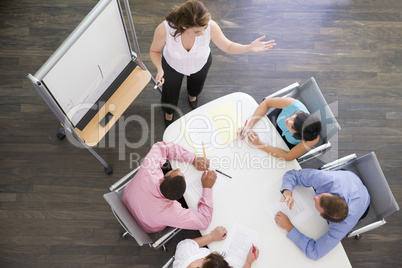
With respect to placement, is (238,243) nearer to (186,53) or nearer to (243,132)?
(243,132)

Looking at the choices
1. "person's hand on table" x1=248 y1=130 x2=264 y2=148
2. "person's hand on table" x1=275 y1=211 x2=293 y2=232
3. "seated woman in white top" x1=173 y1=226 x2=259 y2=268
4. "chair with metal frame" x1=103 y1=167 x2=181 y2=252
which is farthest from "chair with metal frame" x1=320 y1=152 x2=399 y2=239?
"chair with metal frame" x1=103 y1=167 x2=181 y2=252

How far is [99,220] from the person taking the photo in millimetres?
3084

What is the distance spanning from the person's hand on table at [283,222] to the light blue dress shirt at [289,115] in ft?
1.91

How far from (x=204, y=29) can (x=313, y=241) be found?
5.05 feet

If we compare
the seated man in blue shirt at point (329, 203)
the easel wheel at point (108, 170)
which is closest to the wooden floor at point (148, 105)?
the easel wheel at point (108, 170)

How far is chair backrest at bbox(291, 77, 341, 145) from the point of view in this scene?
96.4 inches

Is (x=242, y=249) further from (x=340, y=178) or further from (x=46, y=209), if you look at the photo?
(x=46, y=209)

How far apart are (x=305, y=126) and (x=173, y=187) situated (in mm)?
A: 949

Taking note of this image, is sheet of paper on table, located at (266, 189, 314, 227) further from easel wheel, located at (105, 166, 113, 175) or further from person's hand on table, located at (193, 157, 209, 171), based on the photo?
easel wheel, located at (105, 166, 113, 175)

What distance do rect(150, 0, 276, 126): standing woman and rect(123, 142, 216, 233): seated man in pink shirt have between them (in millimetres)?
707

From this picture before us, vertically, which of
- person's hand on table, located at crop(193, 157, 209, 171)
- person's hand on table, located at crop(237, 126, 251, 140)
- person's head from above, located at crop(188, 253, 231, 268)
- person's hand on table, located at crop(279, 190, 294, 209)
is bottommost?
person's head from above, located at crop(188, 253, 231, 268)

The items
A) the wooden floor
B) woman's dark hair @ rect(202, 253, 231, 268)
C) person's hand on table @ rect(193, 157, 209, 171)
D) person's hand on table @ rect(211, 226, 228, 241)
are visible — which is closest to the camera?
woman's dark hair @ rect(202, 253, 231, 268)

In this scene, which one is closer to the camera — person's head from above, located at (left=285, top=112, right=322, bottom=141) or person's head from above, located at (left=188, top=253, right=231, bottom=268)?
person's head from above, located at (left=188, top=253, right=231, bottom=268)

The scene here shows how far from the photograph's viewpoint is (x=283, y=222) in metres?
2.25
